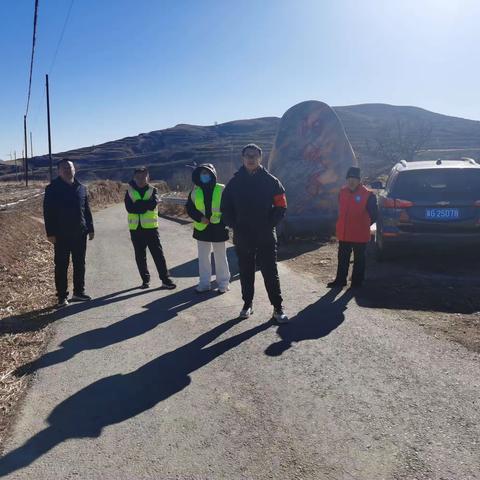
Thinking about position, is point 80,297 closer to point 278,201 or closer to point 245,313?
point 245,313

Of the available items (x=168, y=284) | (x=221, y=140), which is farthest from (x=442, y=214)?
(x=221, y=140)

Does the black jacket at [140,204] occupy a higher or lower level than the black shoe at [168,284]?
higher

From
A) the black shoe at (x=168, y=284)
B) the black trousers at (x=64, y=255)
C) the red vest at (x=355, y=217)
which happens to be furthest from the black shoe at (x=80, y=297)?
the red vest at (x=355, y=217)

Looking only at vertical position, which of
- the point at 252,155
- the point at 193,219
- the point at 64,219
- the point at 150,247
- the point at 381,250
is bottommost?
the point at 381,250

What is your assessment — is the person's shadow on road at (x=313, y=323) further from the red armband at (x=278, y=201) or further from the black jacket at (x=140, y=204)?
the black jacket at (x=140, y=204)

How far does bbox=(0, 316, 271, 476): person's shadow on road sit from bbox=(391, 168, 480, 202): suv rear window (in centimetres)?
406

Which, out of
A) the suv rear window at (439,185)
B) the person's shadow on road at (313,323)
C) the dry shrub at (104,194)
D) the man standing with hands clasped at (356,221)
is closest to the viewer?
the person's shadow on road at (313,323)

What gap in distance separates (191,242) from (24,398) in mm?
8905

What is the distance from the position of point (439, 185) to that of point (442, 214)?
3.27ft

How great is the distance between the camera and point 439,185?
8.25m

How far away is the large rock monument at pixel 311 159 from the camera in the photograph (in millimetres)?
11492

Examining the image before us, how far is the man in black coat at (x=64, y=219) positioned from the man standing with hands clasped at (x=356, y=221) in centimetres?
362

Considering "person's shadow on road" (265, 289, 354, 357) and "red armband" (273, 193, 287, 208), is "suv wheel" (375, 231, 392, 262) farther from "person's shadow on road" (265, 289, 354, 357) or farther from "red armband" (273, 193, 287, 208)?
"red armband" (273, 193, 287, 208)

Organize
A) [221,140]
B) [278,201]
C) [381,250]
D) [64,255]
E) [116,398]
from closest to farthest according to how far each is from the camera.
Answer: [116,398] → [278,201] → [64,255] → [381,250] → [221,140]
